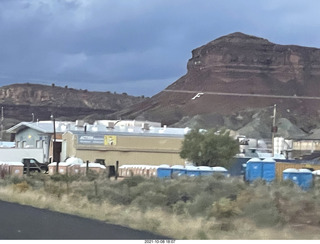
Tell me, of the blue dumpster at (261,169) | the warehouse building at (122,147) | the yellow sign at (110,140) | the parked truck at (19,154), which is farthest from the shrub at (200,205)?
the yellow sign at (110,140)

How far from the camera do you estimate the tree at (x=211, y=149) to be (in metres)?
68.8

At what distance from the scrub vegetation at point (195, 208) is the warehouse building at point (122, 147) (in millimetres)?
39130

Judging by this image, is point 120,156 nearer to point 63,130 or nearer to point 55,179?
point 63,130

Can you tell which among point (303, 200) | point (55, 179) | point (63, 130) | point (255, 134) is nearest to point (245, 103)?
point (255, 134)

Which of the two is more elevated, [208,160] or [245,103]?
[245,103]

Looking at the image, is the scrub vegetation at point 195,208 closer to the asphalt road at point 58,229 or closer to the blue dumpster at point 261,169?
the asphalt road at point 58,229

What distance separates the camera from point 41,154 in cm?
7988

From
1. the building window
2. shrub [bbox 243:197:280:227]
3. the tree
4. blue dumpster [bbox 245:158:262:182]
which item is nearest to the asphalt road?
shrub [bbox 243:197:280:227]

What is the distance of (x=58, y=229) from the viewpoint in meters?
19.7

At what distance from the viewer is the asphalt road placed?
56.9 ft
